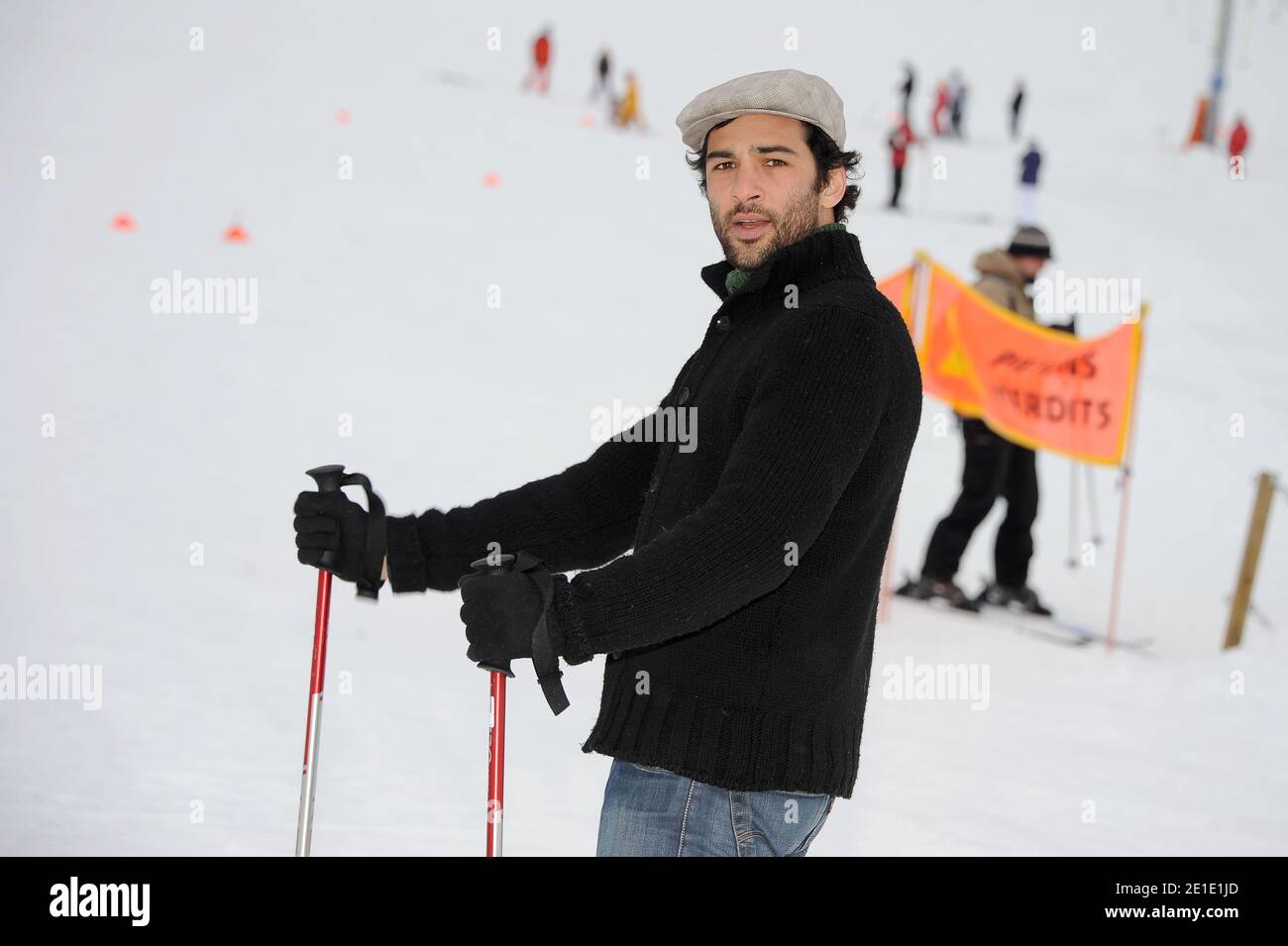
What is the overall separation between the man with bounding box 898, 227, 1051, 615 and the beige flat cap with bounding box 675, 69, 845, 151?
6.11 metres

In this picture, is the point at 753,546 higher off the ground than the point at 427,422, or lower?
higher

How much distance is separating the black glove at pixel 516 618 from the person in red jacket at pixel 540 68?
22.7 metres

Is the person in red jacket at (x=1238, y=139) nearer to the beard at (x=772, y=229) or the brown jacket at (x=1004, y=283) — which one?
the brown jacket at (x=1004, y=283)

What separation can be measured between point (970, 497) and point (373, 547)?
613 centimetres

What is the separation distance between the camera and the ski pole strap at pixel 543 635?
2.17m

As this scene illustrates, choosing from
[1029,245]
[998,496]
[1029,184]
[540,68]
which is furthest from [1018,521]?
[540,68]

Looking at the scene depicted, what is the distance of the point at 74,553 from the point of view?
24.7 ft

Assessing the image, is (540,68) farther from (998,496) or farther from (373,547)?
(373,547)

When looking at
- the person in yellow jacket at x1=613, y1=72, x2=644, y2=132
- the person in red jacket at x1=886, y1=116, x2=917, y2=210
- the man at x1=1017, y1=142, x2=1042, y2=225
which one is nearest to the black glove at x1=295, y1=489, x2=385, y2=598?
the person in red jacket at x1=886, y1=116, x2=917, y2=210

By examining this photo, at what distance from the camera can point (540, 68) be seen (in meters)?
25.0

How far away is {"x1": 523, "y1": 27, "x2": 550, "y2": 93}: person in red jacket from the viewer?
2422 centimetres
